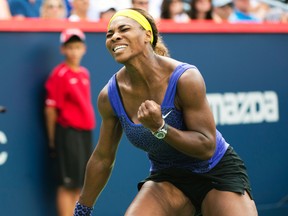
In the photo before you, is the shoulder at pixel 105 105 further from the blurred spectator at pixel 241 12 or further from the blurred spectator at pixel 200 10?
the blurred spectator at pixel 241 12

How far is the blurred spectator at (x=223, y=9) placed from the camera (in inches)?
391

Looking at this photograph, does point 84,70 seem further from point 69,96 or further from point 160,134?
point 160,134

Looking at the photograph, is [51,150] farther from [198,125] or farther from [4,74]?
[198,125]

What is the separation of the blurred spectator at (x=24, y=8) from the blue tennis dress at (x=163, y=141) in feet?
10.9

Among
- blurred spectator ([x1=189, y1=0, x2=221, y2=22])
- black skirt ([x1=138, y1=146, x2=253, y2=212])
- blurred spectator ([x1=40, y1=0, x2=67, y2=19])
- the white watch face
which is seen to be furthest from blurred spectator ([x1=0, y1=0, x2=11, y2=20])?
the white watch face

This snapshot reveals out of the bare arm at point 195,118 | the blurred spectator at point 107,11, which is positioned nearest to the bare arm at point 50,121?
the blurred spectator at point 107,11

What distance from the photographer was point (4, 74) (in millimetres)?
7242

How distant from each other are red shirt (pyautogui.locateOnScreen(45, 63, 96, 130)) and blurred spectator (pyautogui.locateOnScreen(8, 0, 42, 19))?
0.89m

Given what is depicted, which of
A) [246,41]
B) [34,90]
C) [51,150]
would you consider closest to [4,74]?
[34,90]

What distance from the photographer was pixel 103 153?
16.3 feet

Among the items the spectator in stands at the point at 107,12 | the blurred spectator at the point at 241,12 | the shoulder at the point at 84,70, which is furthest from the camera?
the blurred spectator at the point at 241,12

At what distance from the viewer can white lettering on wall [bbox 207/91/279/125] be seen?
8.70 meters

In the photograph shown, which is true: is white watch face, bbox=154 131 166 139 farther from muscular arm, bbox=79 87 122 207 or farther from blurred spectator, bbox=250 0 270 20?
blurred spectator, bbox=250 0 270 20

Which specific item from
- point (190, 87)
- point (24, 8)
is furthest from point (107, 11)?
point (190, 87)
